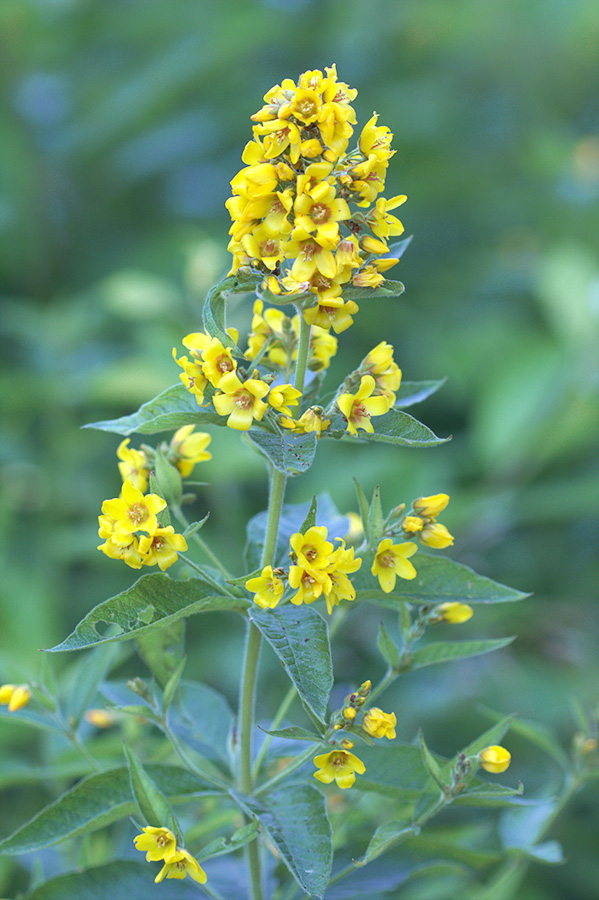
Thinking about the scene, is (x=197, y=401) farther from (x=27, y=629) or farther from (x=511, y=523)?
(x=511, y=523)

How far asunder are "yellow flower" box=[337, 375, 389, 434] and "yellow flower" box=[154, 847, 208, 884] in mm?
482

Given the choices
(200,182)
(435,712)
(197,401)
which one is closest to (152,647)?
(197,401)

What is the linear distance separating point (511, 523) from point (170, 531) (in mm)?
1931

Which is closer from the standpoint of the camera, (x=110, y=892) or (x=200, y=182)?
(x=110, y=892)

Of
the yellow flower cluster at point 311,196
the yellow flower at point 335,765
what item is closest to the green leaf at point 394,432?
the yellow flower cluster at point 311,196

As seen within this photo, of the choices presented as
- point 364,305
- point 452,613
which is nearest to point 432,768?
point 452,613

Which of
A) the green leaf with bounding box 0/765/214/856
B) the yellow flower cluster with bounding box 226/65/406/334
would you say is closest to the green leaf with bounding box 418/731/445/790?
the green leaf with bounding box 0/765/214/856

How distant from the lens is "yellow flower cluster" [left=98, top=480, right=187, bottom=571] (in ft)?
2.80

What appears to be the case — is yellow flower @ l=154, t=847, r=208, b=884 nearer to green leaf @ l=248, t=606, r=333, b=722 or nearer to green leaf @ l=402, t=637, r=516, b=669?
green leaf @ l=248, t=606, r=333, b=722

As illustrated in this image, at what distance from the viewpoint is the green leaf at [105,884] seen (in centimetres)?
98

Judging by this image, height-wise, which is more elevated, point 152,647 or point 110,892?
point 152,647

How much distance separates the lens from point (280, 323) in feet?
3.38

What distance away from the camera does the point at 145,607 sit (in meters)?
0.84

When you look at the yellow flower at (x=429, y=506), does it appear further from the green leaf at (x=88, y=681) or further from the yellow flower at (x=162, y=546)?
the green leaf at (x=88, y=681)
